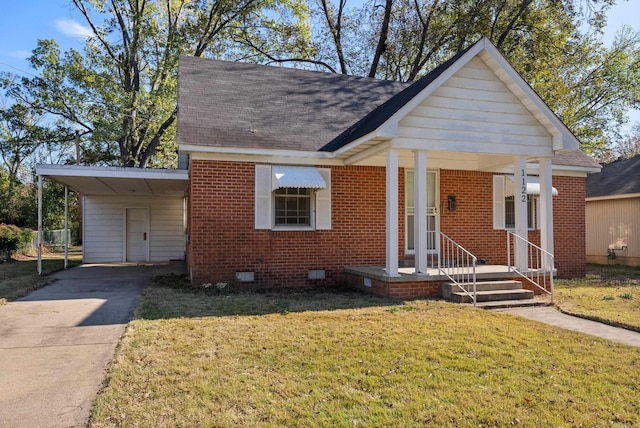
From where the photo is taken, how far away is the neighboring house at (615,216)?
18.2m

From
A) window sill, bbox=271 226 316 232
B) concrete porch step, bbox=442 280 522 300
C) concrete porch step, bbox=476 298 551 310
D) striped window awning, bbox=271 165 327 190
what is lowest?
concrete porch step, bbox=476 298 551 310

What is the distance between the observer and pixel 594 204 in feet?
66.5

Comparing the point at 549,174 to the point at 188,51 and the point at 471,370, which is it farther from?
the point at 188,51

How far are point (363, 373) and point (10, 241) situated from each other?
63.3ft

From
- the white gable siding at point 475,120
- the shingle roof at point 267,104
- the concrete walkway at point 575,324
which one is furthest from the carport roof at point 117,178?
the concrete walkway at point 575,324

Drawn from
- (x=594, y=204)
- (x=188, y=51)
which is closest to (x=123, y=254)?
(x=188, y=51)

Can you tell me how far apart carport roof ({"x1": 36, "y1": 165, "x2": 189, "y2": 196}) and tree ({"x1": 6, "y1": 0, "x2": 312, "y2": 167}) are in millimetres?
8193

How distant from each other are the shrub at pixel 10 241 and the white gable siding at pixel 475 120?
666 inches

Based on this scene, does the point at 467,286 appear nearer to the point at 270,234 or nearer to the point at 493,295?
the point at 493,295

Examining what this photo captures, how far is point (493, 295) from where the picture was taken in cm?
842

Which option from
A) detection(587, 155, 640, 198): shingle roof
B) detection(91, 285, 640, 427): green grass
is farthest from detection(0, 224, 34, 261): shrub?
detection(587, 155, 640, 198): shingle roof

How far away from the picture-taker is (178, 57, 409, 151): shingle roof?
10078 mm

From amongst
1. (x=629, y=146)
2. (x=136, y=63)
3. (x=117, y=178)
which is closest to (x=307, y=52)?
(x=136, y=63)

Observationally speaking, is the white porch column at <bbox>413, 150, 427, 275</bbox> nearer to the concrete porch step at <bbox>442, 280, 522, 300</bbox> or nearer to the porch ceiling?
the concrete porch step at <bbox>442, 280, 522, 300</bbox>
